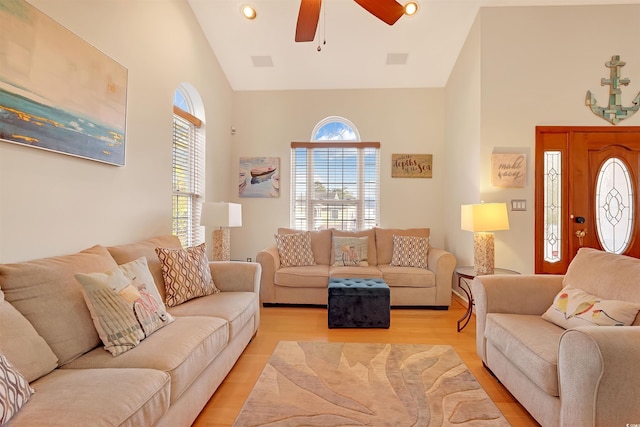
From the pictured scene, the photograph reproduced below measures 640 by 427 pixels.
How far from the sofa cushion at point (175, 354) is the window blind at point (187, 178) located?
191 cm

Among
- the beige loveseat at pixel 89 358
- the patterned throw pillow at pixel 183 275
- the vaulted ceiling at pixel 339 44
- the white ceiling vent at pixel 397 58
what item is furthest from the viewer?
the white ceiling vent at pixel 397 58

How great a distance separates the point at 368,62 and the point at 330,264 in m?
2.79

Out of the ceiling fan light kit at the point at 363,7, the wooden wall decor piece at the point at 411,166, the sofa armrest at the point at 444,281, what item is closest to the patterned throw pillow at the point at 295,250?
the sofa armrest at the point at 444,281

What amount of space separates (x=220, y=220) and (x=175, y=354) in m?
1.96

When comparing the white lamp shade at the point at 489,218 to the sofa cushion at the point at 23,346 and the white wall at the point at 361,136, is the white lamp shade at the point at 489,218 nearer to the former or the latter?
the white wall at the point at 361,136

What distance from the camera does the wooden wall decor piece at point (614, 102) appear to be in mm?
3254

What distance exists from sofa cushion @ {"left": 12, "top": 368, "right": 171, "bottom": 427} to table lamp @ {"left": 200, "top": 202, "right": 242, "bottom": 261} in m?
2.06

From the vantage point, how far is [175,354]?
4.85 ft

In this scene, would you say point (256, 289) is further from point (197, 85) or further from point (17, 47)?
point (197, 85)

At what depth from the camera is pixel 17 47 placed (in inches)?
63.4

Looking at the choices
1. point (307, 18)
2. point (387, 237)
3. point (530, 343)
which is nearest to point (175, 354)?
point (530, 343)

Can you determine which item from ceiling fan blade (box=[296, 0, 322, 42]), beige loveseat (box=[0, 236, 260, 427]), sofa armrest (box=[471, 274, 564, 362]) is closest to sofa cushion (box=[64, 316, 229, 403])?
beige loveseat (box=[0, 236, 260, 427])

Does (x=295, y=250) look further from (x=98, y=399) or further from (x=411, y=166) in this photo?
(x=98, y=399)

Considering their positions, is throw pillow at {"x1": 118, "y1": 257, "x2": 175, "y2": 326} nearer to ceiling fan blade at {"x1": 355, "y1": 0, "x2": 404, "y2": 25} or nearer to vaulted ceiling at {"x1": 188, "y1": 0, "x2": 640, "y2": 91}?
ceiling fan blade at {"x1": 355, "y1": 0, "x2": 404, "y2": 25}
